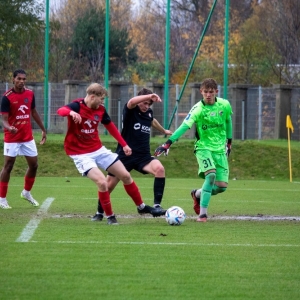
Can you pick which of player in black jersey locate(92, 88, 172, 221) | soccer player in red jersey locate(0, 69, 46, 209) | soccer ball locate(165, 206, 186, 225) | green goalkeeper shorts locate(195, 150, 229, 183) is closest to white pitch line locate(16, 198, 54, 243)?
soccer player in red jersey locate(0, 69, 46, 209)

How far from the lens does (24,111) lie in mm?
13867

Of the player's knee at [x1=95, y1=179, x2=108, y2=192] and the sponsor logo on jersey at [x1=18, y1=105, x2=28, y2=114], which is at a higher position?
the sponsor logo on jersey at [x1=18, y1=105, x2=28, y2=114]

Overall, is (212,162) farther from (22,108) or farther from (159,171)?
(22,108)

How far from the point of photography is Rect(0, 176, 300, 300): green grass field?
22.9ft

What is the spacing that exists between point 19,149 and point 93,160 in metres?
2.80

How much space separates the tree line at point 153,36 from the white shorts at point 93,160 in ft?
74.0

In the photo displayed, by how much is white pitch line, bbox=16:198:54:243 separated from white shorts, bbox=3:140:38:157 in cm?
92

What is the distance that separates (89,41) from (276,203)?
107ft

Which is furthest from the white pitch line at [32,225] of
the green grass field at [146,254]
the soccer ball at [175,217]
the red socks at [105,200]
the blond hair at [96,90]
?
the blond hair at [96,90]

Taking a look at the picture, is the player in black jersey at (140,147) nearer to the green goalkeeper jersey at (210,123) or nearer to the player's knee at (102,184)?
the green goalkeeper jersey at (210,123)

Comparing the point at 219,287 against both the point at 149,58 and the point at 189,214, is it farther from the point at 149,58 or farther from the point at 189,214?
the point at 149,58

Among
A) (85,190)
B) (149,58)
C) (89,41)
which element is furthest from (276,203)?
(149,58)

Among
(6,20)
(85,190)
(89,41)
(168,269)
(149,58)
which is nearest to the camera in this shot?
(168,269)

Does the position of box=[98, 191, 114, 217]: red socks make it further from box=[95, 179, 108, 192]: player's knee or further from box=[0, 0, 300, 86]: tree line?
box=[0, 0, 300, 86]: tree line
